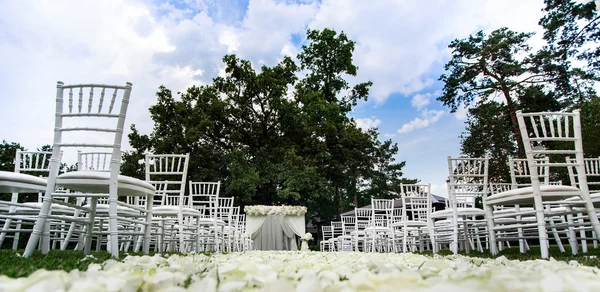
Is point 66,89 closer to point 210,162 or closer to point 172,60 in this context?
point 172,60

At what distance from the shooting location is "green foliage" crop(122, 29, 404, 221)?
14.5 m

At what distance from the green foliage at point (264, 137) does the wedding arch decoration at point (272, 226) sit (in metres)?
3.78

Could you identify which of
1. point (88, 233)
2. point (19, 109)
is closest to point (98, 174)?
point (88, 233)

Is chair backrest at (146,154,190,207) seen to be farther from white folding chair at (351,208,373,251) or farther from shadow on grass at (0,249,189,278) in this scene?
white folding chair at (351,208,373,251)

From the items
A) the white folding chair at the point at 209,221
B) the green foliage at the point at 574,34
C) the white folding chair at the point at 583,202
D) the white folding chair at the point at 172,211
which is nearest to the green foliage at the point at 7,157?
the white folding chair at the point at 209,221

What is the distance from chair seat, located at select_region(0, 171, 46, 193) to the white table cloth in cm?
739

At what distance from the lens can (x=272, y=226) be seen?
10.0m

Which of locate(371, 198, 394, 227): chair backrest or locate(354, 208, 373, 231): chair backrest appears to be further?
locate(354, 208, 373, 231): chair backrest

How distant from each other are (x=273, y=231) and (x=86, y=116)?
7.96 m

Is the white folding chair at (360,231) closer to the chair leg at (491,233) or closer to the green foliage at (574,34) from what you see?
the chair leg at (491,233)

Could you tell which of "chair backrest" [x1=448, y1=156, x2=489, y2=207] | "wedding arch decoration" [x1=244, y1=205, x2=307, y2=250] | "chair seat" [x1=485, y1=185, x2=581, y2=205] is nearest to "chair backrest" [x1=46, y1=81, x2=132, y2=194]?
"chair seat" [x1=485, y1=185, x2=581, y2=205]

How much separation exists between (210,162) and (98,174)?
12.6 metres

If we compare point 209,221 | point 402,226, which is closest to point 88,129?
point 209,221

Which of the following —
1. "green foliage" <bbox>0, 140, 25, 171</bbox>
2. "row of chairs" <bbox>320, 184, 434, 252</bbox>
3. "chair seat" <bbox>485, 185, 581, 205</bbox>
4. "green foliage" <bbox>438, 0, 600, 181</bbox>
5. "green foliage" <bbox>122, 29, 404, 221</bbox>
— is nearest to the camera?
"chair seat" <bbox>485, 185, 581, 205</bbox>
